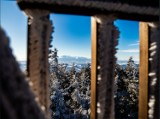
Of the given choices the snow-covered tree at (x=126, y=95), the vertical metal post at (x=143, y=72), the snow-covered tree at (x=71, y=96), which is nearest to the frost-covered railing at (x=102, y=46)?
the vertical metal post at (x=143, y=72)

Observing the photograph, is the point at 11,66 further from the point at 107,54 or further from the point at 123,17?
the point at 123,17

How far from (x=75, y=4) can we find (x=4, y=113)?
1033 mm

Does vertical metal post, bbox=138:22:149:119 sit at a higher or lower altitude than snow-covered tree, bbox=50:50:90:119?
higher

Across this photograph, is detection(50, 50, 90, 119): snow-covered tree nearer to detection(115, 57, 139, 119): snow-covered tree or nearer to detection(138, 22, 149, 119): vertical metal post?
detection(115, 57, 139, 119): snow-covered tree

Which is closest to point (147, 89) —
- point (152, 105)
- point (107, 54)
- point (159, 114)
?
point (152, 105)

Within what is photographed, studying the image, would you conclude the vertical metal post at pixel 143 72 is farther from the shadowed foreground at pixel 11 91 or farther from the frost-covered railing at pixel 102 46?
the shadowed foreground at pixel 11 91

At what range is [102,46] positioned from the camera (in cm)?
150

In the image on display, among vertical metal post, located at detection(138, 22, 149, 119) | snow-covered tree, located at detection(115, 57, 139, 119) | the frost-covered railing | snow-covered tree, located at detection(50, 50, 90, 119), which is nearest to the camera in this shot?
the frost-covered railing

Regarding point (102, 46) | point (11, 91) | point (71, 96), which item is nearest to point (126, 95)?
point (71, 96)

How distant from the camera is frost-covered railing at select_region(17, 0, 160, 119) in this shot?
1.38 meters

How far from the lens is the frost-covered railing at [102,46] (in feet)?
4.53

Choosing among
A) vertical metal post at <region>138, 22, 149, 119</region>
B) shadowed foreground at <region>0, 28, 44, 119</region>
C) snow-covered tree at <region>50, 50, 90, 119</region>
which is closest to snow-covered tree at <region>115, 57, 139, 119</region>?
snow-covered tree at <region>50, 50, 90, 119</region>

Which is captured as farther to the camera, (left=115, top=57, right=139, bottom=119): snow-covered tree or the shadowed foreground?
(left=115, top=57, right=139, bottom=119): snow-covered tree

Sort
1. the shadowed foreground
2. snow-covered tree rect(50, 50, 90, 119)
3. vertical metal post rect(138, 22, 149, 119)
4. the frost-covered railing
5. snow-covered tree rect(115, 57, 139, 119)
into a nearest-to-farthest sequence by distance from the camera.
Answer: the shadowed foreground < the frost-covered railing < vertical metal post rect(138, 22, 149, 119) < snow-covered tree rect(115, 57, 139, 119) < snow-covered tree rect(50, 50, 90, 119)
